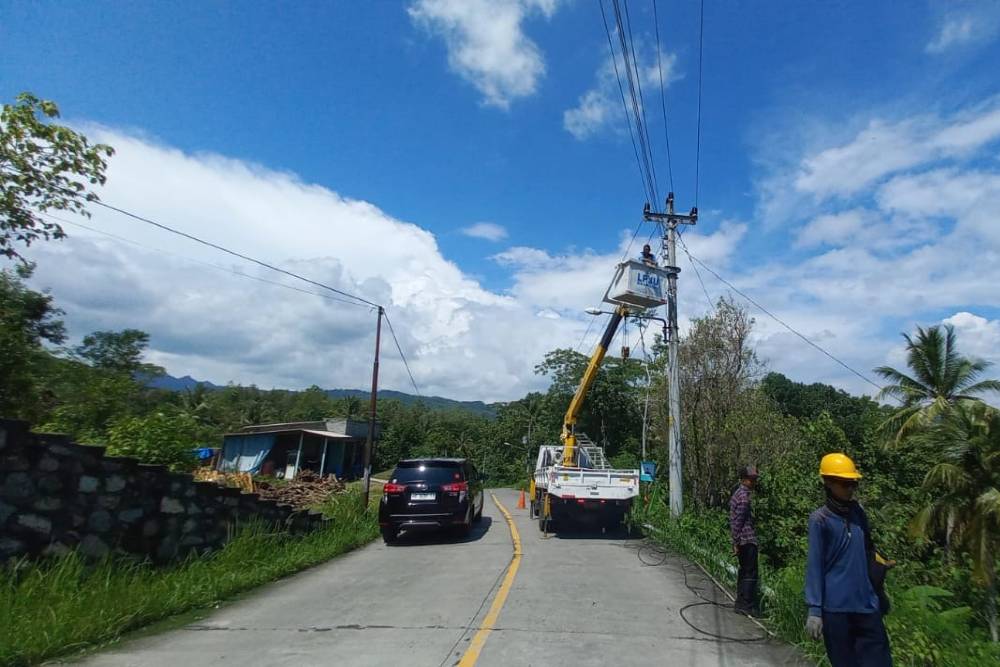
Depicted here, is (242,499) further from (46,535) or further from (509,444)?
(509,444)

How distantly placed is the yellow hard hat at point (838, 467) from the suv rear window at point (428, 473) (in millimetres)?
9765

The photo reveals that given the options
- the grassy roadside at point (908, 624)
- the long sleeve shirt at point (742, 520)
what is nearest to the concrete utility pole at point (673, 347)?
the grassy roadside at point (908, 624)

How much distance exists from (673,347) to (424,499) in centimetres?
751

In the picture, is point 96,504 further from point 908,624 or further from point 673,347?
point 673,347

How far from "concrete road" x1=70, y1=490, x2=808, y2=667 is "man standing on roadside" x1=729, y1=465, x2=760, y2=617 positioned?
257mm

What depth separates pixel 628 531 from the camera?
573 inches

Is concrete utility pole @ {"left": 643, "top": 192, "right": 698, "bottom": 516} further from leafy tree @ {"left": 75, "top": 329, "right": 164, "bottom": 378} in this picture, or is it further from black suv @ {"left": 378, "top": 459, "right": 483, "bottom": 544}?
leafy tree @ {"left": 75, "top": 329, "right": 164, "bottom": 378}

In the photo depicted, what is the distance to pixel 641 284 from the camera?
54.6 feet

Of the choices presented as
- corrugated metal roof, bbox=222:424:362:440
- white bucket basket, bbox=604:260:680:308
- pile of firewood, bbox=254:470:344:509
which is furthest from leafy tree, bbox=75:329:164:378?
white bucket basket, bbox=604:260:680:308

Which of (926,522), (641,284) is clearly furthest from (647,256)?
(926,522)

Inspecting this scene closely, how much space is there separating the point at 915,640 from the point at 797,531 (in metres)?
5.85

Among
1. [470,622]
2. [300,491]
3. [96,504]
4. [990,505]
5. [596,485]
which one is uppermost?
[990,505]

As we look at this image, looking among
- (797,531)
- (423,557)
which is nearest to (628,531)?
(797,531)

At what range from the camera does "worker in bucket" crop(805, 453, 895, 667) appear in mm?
3756
